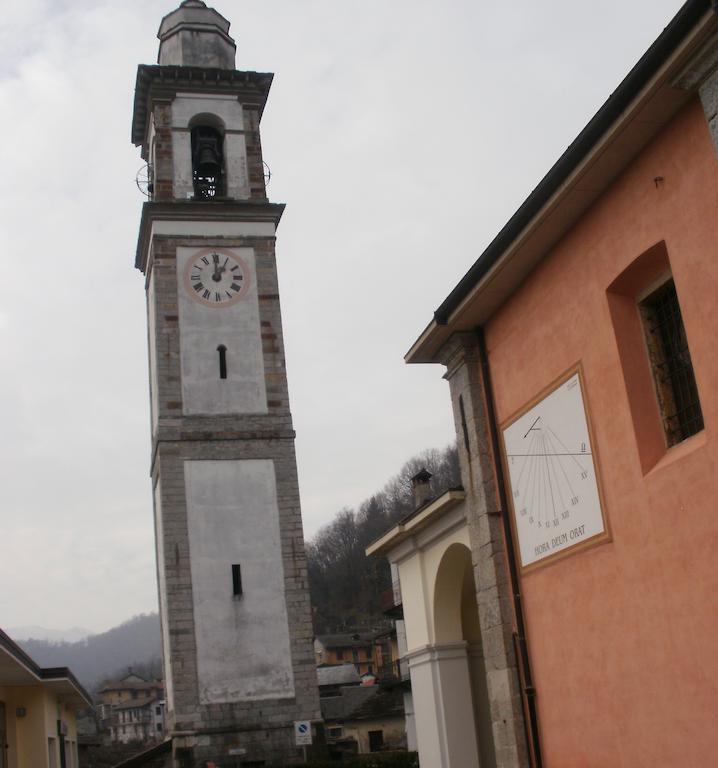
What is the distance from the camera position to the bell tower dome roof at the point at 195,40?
27.4 m

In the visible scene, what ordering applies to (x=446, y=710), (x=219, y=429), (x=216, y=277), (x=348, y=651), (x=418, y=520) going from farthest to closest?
(x=348, y=651)
(x=216, y=277)
(x=219, y=429)
(x=418, y=520)
(x=446, y=710)

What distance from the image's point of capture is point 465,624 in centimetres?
1218

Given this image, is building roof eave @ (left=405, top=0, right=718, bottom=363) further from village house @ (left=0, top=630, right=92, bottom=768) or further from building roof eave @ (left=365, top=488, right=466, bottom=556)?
village house @ (left=0, top=630, right=92, bottom=768)

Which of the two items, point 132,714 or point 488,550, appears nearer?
point 488,550

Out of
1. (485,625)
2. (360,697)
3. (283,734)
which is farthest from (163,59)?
(360,697)

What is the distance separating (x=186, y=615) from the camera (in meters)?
21.4

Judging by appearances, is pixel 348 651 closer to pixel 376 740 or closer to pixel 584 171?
pixel 376 740

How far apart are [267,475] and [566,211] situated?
15.6 m

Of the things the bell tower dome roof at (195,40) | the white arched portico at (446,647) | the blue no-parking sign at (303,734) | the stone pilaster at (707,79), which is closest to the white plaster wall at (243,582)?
the blue no-parking sign at (303,734)

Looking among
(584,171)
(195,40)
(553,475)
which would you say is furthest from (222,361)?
(584,171)

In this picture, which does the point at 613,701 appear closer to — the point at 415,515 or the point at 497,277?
the point at 497,277

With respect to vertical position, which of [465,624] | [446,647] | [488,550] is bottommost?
[446,647]

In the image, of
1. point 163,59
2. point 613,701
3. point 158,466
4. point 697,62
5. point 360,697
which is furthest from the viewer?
point 360,697

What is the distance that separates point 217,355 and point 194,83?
24.6 ft
